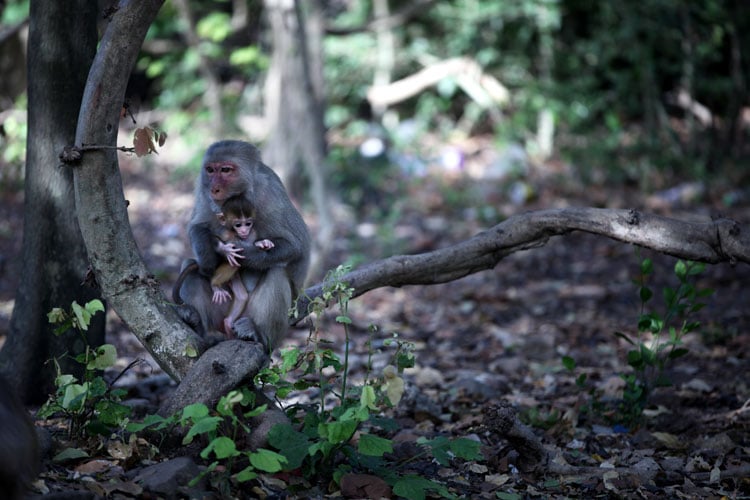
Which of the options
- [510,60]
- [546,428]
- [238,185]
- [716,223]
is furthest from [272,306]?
[510,60]

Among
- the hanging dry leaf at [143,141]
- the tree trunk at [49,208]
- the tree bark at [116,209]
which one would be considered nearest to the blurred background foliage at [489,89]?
the tree trunk at [49,208]

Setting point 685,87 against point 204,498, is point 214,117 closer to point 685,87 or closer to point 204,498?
point 685,87

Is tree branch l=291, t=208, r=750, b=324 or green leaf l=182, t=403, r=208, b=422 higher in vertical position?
tree branch l=291, t=208, r=750, b=324

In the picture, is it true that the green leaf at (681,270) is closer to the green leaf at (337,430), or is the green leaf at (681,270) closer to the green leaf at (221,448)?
the green leaf at (337,430)

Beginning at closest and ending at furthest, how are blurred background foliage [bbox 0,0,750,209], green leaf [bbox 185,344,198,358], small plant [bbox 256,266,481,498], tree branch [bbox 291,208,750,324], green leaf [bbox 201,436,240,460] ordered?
green leaf [bbox 201,436,240,460] → small plant [bbox 256,266,481,498] → green leaf [bbox 185,344,198,358] → tree branch [bbox 291,208,750,324] → blurred background foliage [bbox 0,0,750,209]

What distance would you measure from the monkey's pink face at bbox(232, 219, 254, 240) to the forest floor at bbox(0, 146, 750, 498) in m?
0.99

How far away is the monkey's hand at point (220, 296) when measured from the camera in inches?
180

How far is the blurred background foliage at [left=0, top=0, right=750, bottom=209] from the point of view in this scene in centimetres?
1112

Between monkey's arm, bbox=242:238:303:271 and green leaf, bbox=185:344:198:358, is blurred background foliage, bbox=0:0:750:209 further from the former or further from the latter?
green leaf, bbox=185:344:198:358

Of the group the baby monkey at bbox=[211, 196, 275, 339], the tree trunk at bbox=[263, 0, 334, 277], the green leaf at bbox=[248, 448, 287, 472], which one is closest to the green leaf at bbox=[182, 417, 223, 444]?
the green leaf at bbox=[248, 448, 287, 472]

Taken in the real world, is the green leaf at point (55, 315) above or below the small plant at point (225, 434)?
above

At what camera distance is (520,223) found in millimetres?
4434

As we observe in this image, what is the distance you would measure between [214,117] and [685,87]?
265 inches

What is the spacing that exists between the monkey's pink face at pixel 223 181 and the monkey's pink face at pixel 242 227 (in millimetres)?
162
